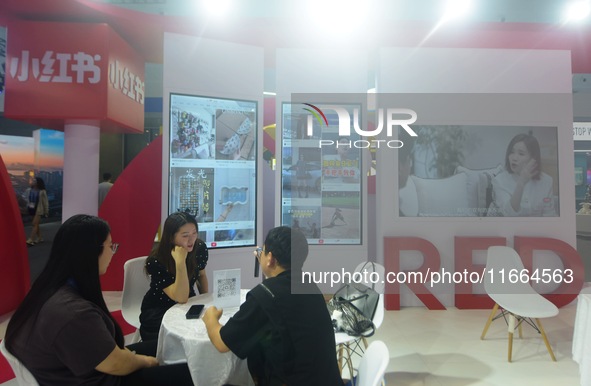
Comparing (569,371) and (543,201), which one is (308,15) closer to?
(543,201)

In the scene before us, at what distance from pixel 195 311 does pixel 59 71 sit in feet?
11.1

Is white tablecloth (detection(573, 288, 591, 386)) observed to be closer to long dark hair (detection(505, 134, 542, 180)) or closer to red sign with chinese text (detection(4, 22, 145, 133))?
long dark hair (detection(505, 134, 542, 180))

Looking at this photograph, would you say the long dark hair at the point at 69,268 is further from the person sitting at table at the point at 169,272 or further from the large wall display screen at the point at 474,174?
the large wall display screen at the point at 474,174

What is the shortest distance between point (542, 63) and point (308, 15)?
2810 mm

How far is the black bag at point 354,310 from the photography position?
231 cm

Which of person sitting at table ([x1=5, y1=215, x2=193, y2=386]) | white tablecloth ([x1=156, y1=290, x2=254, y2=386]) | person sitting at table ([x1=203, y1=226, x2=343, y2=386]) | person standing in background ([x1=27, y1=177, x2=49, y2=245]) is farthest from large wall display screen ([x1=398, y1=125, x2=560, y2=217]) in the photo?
person standing in background ([x1=27, y1=177, x2=49, y2=245])

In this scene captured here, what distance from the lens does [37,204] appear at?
23.7 feet

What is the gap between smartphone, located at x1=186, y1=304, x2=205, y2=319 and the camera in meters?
2.08

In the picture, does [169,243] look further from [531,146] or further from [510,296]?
[531,146]

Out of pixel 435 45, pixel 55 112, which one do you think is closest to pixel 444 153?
pixel 435 45

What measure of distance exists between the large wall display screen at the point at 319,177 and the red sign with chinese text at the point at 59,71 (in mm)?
2015

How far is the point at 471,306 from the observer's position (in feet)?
14.4

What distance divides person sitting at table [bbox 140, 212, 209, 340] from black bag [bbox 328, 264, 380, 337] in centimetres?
91

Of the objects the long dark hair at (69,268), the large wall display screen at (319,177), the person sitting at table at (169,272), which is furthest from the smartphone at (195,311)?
the large wall display screen at (319,177)
